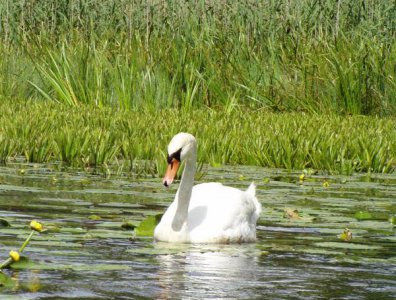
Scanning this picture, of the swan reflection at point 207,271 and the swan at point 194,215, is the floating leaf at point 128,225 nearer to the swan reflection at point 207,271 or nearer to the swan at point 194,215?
the swan at point 194,215

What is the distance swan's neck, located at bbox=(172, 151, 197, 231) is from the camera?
7.41m

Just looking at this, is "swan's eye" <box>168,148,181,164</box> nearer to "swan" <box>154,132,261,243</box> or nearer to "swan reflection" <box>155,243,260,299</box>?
"swan" <box>154,132,261,243</box>

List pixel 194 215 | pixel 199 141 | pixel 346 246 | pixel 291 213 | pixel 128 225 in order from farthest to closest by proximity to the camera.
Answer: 1. pixel 199 141
2. pixel 291 213
3. pixel 194 215
4. pixel 128 225
5. pixel 346 246

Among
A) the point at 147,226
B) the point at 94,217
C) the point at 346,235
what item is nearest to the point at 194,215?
the point at 147,226

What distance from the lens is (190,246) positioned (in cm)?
731

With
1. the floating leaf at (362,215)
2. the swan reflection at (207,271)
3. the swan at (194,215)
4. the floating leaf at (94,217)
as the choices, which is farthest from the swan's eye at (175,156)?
the floating leaf at (362,215)

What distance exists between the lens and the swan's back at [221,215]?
24.7 ft

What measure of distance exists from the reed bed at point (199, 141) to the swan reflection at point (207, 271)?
3.29 m

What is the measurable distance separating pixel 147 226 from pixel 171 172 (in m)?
0.45

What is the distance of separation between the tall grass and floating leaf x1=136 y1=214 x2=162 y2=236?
815cm

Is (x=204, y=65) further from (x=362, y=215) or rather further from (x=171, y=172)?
(x=171, y=172)

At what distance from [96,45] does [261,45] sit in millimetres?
2341

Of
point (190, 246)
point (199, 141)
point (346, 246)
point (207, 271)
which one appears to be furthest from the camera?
point (199, 141)

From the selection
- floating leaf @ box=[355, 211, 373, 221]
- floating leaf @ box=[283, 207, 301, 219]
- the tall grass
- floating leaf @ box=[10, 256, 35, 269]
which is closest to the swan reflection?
floating leaf @ box=[10, 256, 35, 269]
